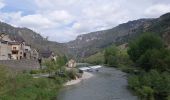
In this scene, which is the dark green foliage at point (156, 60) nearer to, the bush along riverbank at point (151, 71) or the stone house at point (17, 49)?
the bush along riverbank at point (151, 71)

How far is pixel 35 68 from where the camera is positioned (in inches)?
3344

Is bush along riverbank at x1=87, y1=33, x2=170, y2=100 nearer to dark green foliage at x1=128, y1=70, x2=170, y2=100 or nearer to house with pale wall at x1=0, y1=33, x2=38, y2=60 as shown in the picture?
dark green foliage at x1=128, y1=70, x2=170, y2=100

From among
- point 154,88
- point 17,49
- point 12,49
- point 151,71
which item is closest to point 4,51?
point 12,49

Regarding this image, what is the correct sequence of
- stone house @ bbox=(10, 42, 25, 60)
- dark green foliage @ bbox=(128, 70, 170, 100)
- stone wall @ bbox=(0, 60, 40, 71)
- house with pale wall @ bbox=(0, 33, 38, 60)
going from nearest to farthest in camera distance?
dark green foliage @ bbox=(128, 70, 170, 100) < stone wall @ bbox=(0, 60, 40, 71) < house with pale wall @ bbox=(0, 33, 38, 60) < stone house @ bbox=(10, 42, 25, 60)

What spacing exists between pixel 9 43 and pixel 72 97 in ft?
160

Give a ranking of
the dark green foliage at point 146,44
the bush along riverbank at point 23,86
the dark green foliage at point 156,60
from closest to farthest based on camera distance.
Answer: the bush along riverbank at point 23,86 < the dark green foliage at point 156,60 < the dark green foliage at point 146,44

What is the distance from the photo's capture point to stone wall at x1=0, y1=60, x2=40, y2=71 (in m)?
66.5

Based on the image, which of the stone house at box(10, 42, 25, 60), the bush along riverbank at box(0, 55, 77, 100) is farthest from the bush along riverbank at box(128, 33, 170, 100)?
the stone house at box(10, 42, 25, 60)

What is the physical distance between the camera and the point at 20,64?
72812 mm

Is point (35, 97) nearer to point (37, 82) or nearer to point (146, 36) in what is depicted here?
point (37, 82)

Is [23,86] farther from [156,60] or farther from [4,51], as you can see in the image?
[156,60]

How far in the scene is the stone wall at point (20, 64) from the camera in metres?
66.5

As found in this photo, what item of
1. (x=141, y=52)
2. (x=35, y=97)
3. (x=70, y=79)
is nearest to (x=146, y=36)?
(x=141, y=52)

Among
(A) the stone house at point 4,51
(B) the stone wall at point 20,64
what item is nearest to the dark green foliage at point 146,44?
(B) the stone wall at point 20,64
